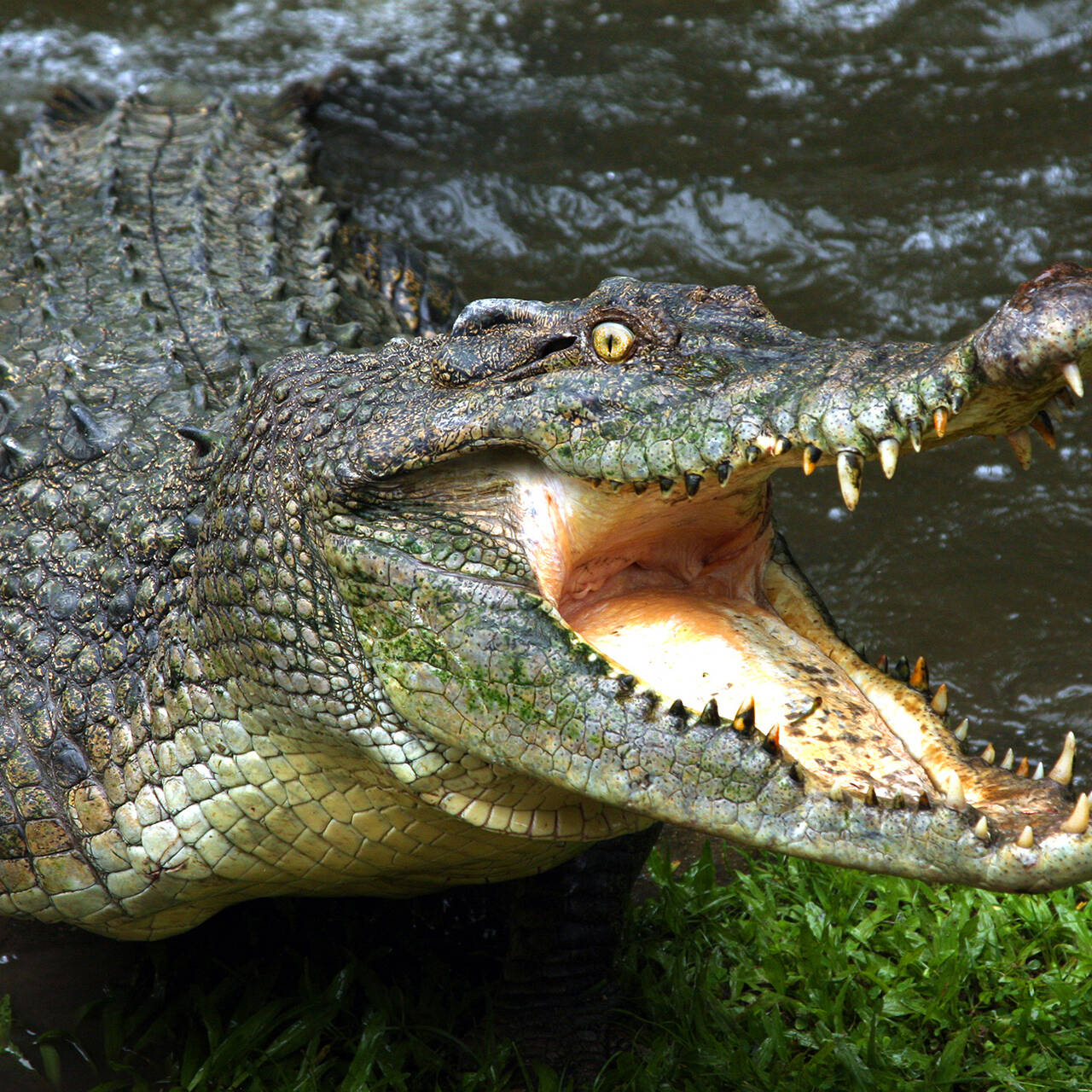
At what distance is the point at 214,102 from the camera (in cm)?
562

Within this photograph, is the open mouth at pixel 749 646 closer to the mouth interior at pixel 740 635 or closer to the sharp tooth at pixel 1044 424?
the mouth interior at pixel 740 635

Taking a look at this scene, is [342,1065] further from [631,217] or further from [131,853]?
[631,217]

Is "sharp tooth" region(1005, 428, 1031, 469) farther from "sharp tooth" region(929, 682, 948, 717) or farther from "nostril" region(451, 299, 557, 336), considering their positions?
"nostril" region(451, 299, 557, 336)

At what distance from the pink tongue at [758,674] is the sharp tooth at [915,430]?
497 mm

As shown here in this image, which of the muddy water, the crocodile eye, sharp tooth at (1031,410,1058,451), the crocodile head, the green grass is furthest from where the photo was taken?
the muddy water

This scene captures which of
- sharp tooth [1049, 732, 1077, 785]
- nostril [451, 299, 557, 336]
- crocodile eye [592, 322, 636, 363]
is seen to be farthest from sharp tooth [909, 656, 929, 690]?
nostril [451, 299, 557, 336]

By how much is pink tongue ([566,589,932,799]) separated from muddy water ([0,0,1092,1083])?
164 cm

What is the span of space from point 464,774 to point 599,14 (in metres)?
6.41

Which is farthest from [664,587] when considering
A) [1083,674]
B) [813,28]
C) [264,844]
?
[813,28]

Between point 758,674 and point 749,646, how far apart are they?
101mm

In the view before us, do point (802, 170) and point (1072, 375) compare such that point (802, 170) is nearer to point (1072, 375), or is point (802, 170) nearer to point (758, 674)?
point (758, 674)

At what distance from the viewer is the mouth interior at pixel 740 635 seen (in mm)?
2027

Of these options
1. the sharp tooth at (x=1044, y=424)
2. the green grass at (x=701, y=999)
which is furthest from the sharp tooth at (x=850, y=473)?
the green grass at (x=701, y=999)

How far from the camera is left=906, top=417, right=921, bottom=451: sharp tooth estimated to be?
1.88m
